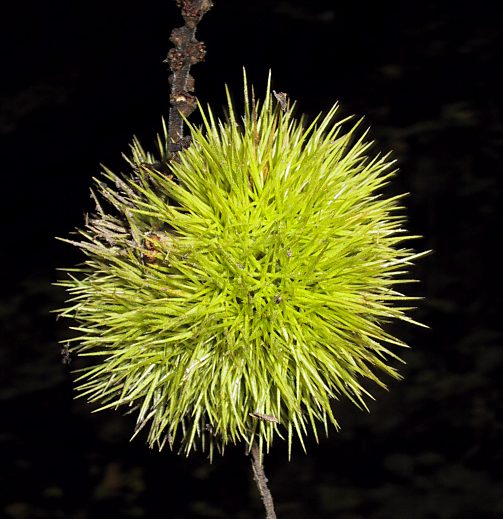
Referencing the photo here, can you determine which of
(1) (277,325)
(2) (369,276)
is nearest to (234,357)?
(1) (277,325)

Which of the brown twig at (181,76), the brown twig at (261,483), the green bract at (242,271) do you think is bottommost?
the brown twig at (261,483)

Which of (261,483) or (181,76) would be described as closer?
(181,76)

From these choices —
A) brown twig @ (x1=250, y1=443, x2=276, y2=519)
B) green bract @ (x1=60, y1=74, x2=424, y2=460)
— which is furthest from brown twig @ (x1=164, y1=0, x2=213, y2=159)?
brown twig @ (x1=250, y1=443, x2=276, y2=519)

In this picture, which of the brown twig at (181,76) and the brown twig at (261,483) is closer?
the brown twig at (181,76)

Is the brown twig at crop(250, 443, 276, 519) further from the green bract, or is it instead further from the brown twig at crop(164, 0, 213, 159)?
the brown twig at crop(164, 0, 213, 159)

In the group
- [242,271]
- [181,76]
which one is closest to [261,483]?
[242,271]

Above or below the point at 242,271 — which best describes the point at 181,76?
above

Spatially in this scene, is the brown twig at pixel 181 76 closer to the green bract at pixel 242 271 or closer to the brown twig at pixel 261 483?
the green bract at pixel 242 271

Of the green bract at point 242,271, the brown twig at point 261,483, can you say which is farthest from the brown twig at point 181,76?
the brown twig at point 261,483

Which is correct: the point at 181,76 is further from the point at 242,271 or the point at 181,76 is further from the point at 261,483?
the point at 261,483

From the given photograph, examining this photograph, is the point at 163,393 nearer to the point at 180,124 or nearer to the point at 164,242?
the point at 164,242

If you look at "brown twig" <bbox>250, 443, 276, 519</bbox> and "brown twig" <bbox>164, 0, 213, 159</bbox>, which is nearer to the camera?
"brown twig" <bbox>164, 0, 213, 159</bbox>
